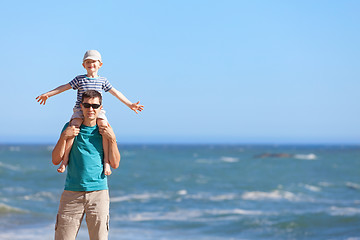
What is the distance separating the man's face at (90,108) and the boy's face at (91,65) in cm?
28

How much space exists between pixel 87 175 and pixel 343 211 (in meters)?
15.6

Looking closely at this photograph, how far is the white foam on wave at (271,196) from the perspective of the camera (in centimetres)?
2245

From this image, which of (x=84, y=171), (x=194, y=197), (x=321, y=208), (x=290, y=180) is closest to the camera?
(x=84, y=171)

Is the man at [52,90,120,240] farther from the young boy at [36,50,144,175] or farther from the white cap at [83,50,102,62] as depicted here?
the white cap at [83,50,102,62]

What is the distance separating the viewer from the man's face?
14.9ft

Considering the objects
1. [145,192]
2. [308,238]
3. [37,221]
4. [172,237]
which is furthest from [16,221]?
[145,192]

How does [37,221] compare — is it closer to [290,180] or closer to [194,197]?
[194,197]

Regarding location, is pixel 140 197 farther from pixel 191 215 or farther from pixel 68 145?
pixel 68 145

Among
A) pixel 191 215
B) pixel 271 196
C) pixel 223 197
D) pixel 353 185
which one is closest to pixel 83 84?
pixel 191 215

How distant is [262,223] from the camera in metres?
15.9

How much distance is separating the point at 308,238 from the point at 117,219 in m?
5.45

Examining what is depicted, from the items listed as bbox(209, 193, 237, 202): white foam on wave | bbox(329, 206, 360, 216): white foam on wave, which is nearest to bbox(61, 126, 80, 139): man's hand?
bbox(329, 206, 360, 216): white foam on wave

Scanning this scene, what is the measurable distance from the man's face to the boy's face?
0.93 feet

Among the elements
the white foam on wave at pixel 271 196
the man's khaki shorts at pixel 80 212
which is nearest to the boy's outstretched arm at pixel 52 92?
the man's khaki shorts at pixel 80 212
